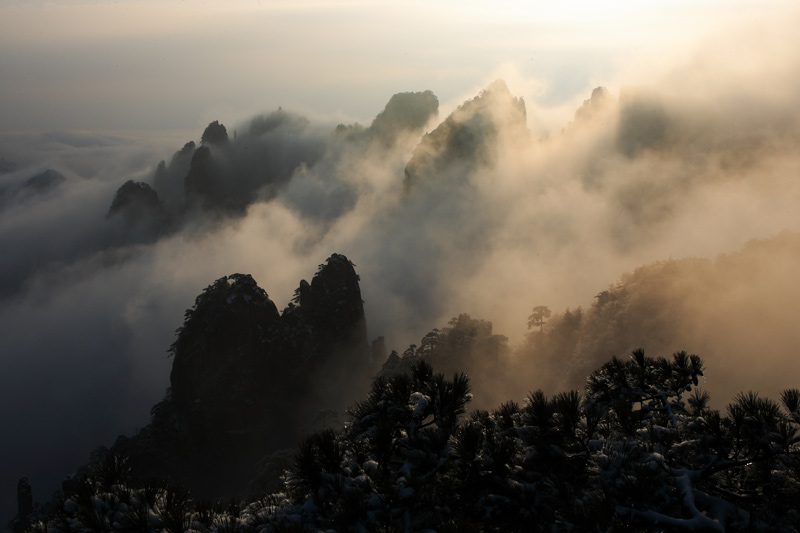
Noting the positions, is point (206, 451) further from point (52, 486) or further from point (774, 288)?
point (774, 288)

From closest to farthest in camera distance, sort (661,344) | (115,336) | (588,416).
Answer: (588,416), (661,344), (115,336)

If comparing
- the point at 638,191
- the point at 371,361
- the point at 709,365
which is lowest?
the point at 709,365

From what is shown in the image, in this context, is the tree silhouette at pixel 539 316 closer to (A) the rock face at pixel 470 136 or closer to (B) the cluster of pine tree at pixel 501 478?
(B) the cluster of pine tree at pixel 501 478

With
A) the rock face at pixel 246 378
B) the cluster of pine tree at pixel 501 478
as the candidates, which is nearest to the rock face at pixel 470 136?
the rock face at pixel 246 378

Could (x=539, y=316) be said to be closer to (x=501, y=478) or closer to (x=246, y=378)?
(x=246, y=378)

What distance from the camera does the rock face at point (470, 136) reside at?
175 metres

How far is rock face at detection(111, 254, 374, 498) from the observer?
64812 mm

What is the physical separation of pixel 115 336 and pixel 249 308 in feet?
327

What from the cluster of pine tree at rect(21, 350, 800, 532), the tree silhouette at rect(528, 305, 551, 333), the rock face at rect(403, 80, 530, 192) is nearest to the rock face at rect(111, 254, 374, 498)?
the tree silhouette at rect(528, 305, 551, 333)

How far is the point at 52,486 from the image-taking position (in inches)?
3551

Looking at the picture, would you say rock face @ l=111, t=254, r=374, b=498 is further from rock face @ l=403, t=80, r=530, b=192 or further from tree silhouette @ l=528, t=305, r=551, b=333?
rock face @ l=403, t=80, r=530, b=192

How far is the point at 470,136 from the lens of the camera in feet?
583

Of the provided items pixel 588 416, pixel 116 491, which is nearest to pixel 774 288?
pixel 588 416

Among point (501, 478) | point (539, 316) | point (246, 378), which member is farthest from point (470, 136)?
point (501, 478)
